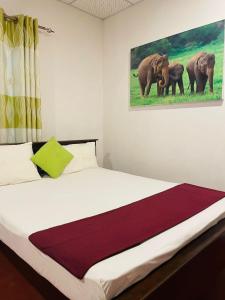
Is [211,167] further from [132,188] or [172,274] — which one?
[172,274]

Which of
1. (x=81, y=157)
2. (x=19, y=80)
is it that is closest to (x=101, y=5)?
(x=19, y=80)

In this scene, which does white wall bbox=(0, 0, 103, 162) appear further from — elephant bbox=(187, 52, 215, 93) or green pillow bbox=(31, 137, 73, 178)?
elephant bbox=(187, 52, 215, 93)

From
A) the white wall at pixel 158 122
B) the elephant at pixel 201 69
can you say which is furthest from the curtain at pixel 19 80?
the elephant at pixel 201 69

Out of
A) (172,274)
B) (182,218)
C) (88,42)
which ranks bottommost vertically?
(172,274)

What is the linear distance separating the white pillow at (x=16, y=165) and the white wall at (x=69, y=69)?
0.63 metres

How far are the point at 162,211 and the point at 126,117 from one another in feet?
6.40

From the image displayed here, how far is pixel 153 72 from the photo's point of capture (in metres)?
2.82

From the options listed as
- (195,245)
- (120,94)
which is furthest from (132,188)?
(120,94)

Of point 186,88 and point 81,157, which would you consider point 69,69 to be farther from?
point 186,88

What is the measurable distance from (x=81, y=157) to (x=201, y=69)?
164 cm

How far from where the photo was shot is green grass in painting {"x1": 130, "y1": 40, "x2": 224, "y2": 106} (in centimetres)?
230

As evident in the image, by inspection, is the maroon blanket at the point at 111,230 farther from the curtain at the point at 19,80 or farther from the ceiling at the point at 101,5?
the ceiling at the point at 101,5

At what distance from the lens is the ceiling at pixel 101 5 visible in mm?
2896

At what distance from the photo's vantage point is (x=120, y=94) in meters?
3.28
